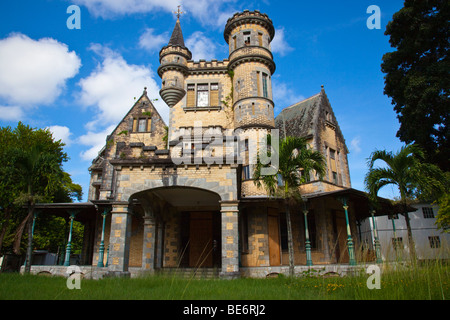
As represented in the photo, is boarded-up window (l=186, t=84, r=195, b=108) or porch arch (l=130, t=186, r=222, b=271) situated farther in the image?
boarded-up window (l=186, t=84, r=195, b=108)

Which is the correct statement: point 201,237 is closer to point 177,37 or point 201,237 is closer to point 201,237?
point 201,237

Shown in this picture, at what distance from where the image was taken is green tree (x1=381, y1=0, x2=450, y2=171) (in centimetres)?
1698

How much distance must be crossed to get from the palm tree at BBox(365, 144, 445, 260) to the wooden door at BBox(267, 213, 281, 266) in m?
5.63

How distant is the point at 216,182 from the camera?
11.6m

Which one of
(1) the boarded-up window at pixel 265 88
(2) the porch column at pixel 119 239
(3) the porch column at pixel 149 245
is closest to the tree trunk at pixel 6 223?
(3) the porch column at pixel 149 245

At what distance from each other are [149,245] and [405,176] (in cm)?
1200

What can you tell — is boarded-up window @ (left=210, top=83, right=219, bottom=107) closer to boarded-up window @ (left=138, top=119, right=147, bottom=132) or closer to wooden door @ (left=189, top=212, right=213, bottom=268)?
boarded-up window @ (left=138, top=119, right=147, bottom=132)

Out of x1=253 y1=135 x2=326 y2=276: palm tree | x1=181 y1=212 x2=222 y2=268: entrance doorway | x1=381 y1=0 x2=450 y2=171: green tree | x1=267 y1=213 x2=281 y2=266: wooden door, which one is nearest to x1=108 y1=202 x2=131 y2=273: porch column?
x1=253 y1=135 x2=326 y2=276: palm tree

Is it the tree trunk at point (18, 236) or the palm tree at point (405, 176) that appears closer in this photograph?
the palm tree at point (405, 176)

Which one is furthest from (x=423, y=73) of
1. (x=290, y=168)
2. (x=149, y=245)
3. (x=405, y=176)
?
(x=149, y=245)

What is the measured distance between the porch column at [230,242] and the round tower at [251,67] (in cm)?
869

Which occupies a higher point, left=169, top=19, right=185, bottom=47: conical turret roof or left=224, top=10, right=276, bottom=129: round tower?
left=169, top=19, right=185, bottom=47: conical turret roof

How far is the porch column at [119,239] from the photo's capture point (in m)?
11.0

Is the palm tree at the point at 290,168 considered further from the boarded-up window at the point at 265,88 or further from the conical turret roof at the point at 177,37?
the conical turret roof at the point at 177,37
